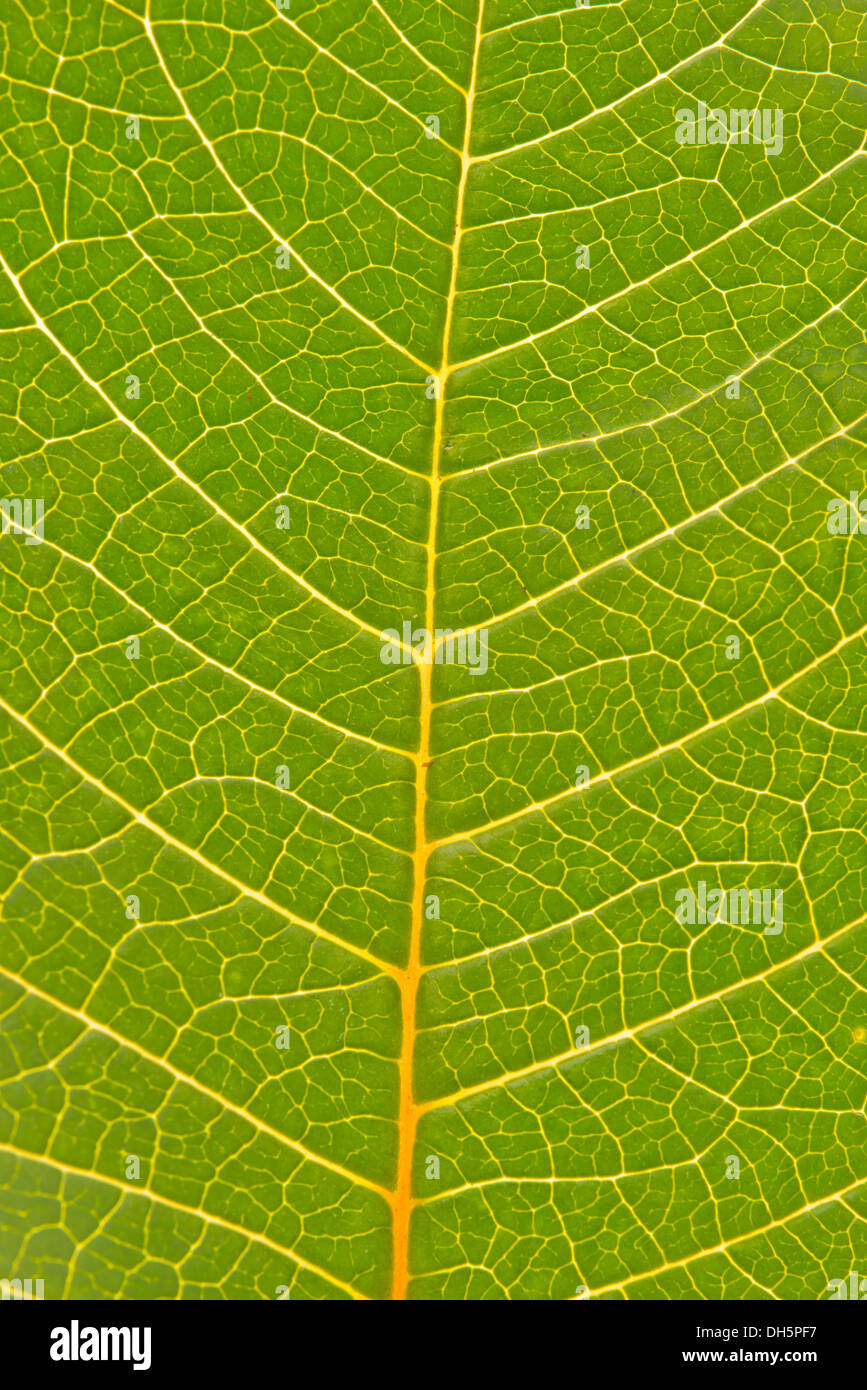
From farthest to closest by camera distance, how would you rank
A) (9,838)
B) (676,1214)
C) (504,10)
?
(676,1214) < (9,838) < (504,10)

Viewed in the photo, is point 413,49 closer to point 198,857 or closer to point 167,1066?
point 198,857

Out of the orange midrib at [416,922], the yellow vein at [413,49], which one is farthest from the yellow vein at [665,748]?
the yellow vein at [413,49]

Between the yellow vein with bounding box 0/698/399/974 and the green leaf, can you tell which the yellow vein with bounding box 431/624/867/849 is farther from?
the yellow vein with bounding box 0/698/399/974

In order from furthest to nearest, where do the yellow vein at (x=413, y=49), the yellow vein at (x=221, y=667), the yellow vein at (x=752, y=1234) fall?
1. the yellow vein at (x=752, y=1234)
2. the yellow vein at (x=221, y=667)
3. the yellow vein at (x=413, y=49)

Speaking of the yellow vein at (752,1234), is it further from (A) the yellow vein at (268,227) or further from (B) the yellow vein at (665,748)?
(A) the yellow vein at (268,227)
